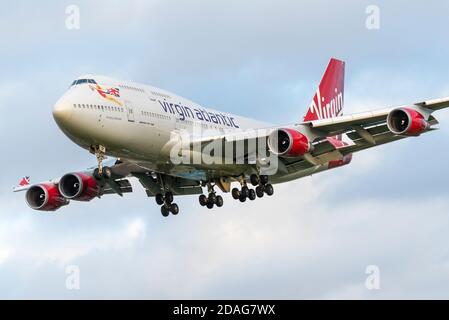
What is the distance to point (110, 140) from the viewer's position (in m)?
55.9

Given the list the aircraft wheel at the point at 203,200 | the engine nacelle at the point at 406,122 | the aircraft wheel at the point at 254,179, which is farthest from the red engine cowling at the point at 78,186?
the engine nacelle at the point at 406,122

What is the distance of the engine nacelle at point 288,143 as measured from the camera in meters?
57.6

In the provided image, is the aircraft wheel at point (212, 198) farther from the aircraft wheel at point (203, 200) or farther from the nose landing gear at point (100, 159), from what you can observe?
the nose landing gear at point (100, 159)

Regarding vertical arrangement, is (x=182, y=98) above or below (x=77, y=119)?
above

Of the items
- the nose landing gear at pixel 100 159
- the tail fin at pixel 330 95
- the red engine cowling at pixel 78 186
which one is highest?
the tail fin at pixel 330 95

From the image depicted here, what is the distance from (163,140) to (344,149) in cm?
1084

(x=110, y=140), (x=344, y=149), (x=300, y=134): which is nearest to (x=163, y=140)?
(x=110, y=140)

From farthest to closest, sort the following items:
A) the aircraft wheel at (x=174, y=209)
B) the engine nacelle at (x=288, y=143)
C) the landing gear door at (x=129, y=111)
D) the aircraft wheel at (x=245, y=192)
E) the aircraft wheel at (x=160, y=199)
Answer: the aircraft wheel at (x=160, y=199) → the aircraft wheel at (x=174, y=209) → the aircraft wheel at (x=245, y=192) → the engine nacelle at (x=288, y=143) → the landing gear door at (x=129, y=111)

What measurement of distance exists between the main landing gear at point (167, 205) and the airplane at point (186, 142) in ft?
0.18

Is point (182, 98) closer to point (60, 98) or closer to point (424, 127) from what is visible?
point (60, 98)

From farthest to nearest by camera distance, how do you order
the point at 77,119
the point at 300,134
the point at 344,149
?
the point at 344,149, the point at 300,134, the point at 77,119

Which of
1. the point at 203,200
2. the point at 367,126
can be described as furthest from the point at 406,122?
the point at 203,200

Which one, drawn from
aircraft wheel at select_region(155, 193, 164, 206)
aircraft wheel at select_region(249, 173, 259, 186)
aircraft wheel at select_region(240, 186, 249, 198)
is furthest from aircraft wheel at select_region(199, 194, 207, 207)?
aircraft wheel at select_region(249, 173, 259, 186)

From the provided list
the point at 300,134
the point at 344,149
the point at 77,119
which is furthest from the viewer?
the point at 344,149
